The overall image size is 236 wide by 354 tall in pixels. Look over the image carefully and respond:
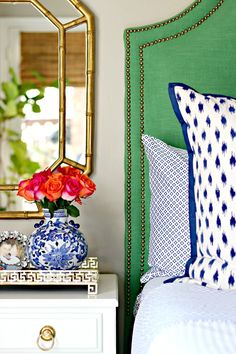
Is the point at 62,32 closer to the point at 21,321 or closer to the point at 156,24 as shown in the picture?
the point at 156,24

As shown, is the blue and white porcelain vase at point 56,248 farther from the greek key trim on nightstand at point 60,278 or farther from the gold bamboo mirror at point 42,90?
the gold bamboo mirror at point 42,90

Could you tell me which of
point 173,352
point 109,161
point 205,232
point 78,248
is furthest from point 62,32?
point 173,352

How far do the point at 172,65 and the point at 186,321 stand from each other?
127 centimetres

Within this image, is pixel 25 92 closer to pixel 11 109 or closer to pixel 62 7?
pixel 11 109

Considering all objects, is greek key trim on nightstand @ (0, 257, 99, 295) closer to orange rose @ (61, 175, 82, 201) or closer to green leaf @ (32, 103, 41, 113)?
orange rose @ (61, 175, 82, 201)

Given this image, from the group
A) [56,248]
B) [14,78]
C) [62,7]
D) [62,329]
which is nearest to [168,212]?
[56,248]

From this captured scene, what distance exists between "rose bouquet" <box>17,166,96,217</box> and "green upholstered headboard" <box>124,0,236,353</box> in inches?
14.3

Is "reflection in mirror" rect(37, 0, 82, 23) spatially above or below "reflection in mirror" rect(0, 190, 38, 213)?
above

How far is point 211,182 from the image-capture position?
2.13 meters

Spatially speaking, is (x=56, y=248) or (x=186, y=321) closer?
(x=186, y=321)

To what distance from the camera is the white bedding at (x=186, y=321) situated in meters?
1.53

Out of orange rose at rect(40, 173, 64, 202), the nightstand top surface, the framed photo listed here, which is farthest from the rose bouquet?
the nightstand top surface

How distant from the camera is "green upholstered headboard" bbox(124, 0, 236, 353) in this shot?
8.94 feet

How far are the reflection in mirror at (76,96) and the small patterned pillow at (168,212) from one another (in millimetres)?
302
